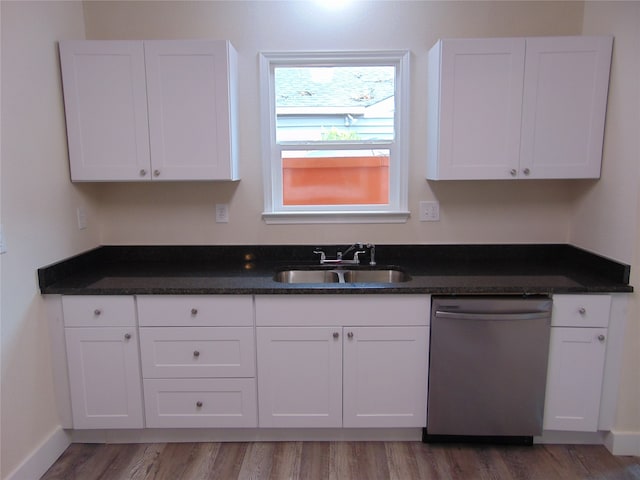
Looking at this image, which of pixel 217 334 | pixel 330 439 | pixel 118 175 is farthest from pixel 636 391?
pixel 118 175

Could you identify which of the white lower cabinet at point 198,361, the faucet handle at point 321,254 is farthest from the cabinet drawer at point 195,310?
the faucet handle at point 321,254

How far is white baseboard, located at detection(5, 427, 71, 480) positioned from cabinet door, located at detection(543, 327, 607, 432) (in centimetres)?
240

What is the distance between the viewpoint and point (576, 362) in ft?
6.78

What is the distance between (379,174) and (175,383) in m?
1.61

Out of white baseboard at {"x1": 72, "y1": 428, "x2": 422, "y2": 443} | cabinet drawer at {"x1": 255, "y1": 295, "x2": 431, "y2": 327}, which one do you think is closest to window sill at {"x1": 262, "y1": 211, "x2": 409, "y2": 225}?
cabinet drawer at {"x1": 255, "y1": 295, "x2": 431, "y2": 327}

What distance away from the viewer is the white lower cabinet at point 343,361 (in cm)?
207

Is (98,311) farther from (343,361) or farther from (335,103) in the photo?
(335,103)

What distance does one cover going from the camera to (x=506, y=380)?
6.82ft

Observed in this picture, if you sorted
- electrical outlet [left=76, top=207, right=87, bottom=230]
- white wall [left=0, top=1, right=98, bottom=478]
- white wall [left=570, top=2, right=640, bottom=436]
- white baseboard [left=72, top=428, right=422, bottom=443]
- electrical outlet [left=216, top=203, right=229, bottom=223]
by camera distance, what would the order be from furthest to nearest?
electrical outlet [left=216, top=203, right=229, bottom=223] → electrical outlet [left=76, top=207, right=87, bottom=230] → white baseboard [left=72, top=428, right=422, bottom=443] → white wall [left=570, top=2, right=640, bottom=436] → white wall [left=0, top=1, right=98, bottom=478]

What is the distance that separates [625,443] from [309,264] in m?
1.82

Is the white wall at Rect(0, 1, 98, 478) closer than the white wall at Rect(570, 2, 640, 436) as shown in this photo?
Yes

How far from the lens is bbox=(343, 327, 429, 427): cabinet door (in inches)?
82.1

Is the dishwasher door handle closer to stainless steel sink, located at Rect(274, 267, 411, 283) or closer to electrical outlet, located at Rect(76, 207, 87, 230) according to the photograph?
stainless steel sink, located at Rect(274, 267, 411, 283)

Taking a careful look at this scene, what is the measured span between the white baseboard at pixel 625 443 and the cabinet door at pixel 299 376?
1344 mm
